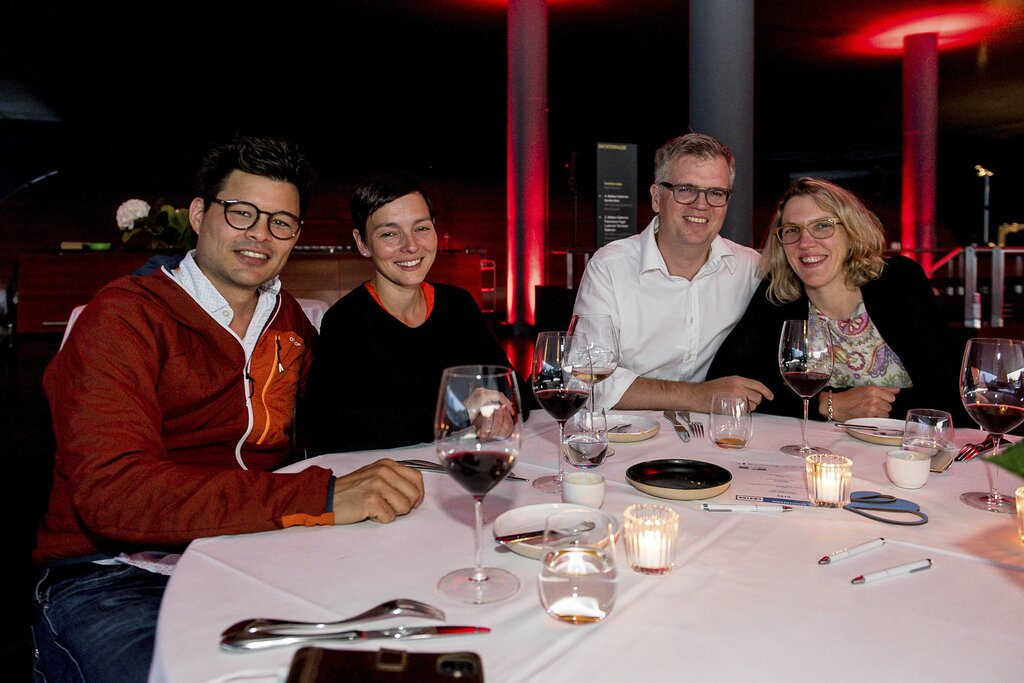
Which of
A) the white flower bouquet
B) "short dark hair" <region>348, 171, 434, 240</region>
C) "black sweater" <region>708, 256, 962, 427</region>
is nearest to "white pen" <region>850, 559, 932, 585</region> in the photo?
"black sweater" <region>708, 256, 962, 427</region>

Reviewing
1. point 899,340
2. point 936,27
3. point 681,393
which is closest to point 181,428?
point 681,393

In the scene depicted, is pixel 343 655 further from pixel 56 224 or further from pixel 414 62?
pixel 56 224

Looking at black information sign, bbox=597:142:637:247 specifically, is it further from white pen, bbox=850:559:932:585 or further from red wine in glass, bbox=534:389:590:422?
white pen, bbox=850:559:932:585

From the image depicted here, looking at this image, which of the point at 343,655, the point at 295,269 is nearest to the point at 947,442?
the point at 343,655

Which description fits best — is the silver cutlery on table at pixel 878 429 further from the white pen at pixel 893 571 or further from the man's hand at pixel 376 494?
the man's hand at pixel 376 494

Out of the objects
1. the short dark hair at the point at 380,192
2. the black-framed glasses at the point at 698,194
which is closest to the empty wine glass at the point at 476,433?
the short dark hair at the point at 380,192

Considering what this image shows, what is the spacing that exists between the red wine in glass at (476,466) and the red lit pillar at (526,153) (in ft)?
26.3

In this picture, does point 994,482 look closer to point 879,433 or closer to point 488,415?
point 879,433

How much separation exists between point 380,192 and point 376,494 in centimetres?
120

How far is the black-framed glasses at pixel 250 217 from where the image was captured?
5.47 ft

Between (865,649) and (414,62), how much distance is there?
32.8 ft

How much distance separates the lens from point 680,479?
130 cm

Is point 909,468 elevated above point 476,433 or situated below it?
below

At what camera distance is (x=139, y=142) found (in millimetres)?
12023
